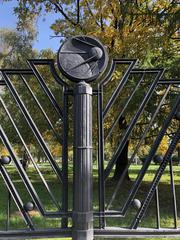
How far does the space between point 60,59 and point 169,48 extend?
8.92m

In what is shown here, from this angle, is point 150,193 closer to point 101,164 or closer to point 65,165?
point 101,164

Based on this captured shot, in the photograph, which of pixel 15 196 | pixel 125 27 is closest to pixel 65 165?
pixel 15 196

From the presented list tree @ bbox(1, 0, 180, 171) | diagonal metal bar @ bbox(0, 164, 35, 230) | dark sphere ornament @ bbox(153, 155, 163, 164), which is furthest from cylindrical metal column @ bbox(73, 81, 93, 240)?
tree @ bbox(1, 0, 180, 171)

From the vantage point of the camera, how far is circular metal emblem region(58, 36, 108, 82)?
2.94 m

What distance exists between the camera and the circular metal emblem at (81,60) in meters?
2.94

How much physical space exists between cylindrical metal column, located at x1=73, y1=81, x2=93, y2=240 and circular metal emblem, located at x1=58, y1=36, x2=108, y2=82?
0.29 ft

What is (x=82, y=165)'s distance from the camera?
2.88 m

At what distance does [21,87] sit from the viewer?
16.2 meters

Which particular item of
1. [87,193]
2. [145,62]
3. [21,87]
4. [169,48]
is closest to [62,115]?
[87,193]

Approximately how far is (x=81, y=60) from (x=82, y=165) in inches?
34.3

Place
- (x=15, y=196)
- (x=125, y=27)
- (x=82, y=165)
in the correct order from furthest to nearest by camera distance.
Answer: (x=125, y=27) → (x=15, y=196) → (x=82, y=165)

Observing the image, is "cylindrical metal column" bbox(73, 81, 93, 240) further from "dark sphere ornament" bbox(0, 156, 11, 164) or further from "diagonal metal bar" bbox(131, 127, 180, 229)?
"dark sphere ornament" bbox(0, 156, 11, 164)

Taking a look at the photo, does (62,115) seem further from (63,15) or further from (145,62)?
(63,15)

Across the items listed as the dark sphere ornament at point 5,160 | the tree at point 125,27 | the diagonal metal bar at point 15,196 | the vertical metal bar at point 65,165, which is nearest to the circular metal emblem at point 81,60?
the vertical metal bar at point 65,165
